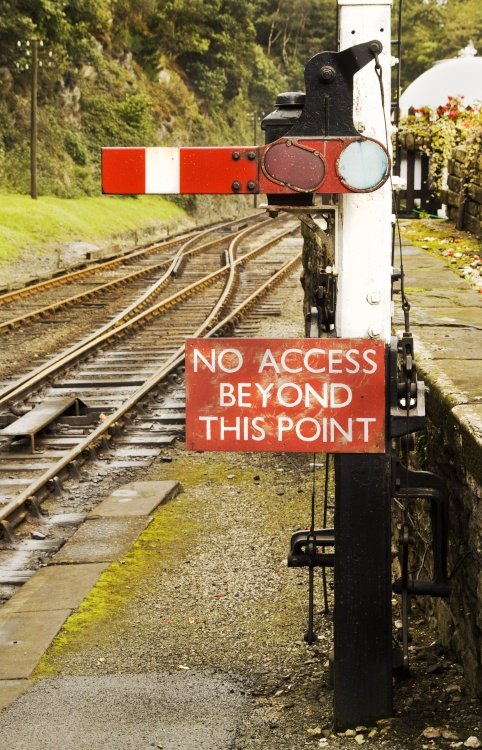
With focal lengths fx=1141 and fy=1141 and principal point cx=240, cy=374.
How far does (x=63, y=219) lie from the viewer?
33.8m

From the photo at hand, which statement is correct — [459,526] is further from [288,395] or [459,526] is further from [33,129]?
[33,129]

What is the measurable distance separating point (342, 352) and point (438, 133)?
13.2 m

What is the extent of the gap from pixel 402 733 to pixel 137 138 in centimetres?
4533

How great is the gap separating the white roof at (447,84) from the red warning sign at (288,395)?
2312 centimetres

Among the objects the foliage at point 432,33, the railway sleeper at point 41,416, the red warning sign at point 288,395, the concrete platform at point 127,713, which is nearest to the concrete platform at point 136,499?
the railway sleeper at point 41,416

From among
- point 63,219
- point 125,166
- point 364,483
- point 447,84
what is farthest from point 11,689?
point 63,219

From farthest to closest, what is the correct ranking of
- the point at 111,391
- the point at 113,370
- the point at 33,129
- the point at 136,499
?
the point at 33,129
the point at 113,370
the point at 111,391
the point at 136,499

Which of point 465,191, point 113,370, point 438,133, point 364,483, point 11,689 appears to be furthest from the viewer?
point 438,133

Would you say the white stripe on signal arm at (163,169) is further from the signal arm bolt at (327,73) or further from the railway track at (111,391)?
the railway track at (111,391)

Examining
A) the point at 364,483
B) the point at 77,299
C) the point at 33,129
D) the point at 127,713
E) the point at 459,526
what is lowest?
the point at 127,713

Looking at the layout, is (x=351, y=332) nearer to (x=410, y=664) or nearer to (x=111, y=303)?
(x=410, y=664)

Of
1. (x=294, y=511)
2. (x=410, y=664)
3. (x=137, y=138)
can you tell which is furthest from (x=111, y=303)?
(x=137, y=138)

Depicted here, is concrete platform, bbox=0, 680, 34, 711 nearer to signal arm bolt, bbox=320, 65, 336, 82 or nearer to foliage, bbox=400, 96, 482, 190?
signal arm bolt, bbox=320, 65, 336, 82

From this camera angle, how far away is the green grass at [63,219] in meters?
29.8
